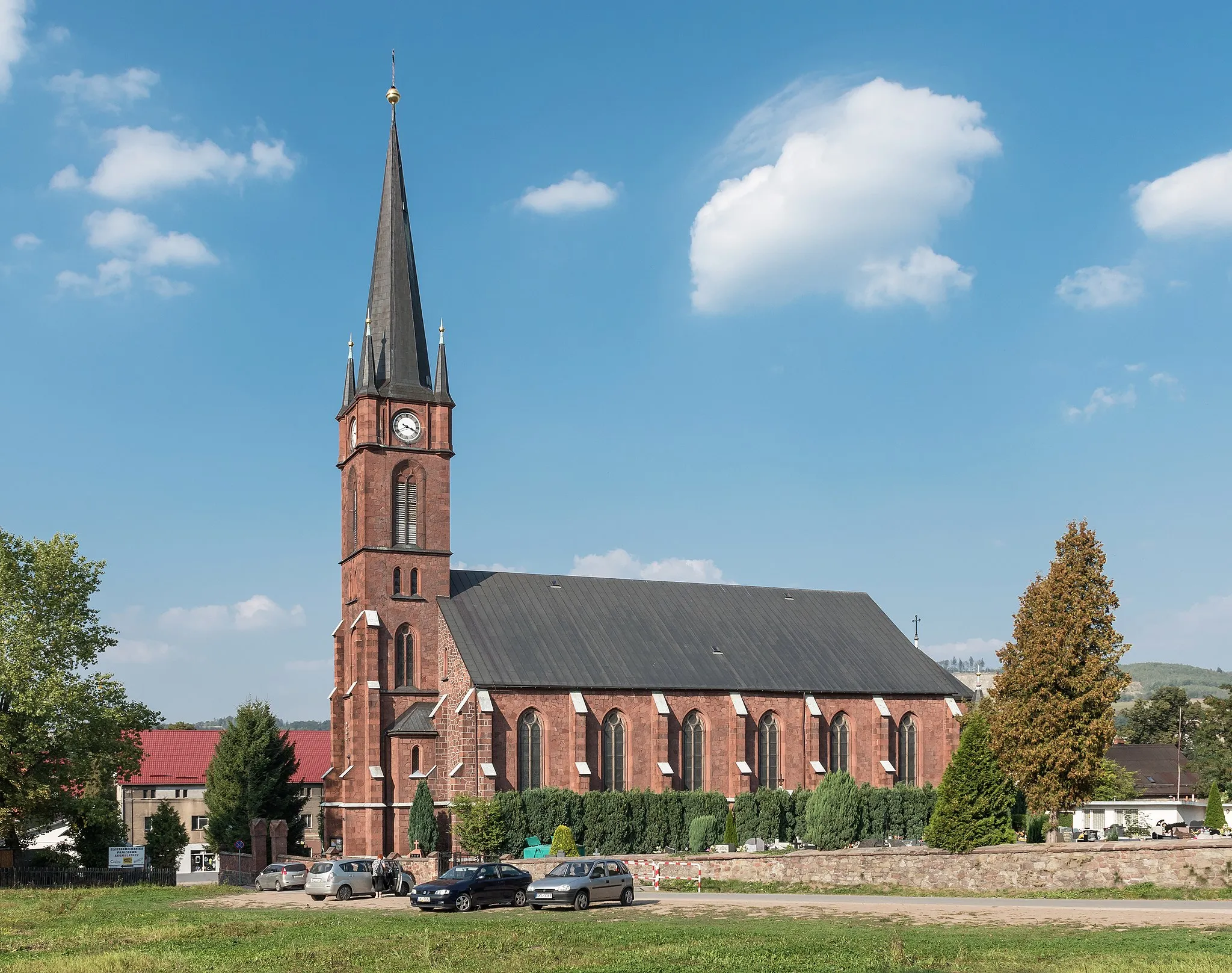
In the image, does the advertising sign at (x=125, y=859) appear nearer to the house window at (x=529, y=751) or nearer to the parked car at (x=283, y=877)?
the parked car at (x=283, y=877)

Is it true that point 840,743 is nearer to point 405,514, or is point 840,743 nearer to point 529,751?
point 529,751

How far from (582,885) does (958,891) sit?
10.5 meters

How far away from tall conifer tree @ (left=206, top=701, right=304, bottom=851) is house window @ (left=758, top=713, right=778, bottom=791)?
25567 mm

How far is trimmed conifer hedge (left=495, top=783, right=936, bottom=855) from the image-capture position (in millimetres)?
57875

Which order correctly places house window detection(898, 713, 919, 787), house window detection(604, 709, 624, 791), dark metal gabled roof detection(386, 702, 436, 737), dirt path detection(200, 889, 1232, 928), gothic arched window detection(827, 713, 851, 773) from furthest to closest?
house window detection(898, 713, 919, 787) → gothic arched window detection(827, 713, 851, 773) → house window detection(604, 709, 624, 791) → dark metal gabled roof detection(386, 702, 436, 737) → dirt path detection(200, 889, 1232, 928)

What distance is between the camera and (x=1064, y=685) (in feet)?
162

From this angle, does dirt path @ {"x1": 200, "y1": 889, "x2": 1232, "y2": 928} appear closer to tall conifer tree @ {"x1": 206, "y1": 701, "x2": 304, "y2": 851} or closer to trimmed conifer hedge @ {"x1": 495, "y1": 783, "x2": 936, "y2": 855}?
trimmed conifer hedge @ {"x1": 495, "y1": 783, "x2": 936, "y2": 855}

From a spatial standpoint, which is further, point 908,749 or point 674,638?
point 908,749

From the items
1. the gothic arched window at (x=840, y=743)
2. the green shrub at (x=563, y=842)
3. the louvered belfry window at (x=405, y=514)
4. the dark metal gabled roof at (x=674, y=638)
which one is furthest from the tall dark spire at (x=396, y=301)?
the gothic arched window at (x=840, y=743)

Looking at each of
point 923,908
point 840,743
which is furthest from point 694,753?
point 923,908

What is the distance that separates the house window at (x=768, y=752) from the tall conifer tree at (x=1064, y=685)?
1779 cm

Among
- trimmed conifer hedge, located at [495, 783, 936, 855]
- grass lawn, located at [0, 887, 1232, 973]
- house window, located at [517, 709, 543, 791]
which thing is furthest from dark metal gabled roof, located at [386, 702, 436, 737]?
grass lawn, located at [0, 887, 1232, 973]

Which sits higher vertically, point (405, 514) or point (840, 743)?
point (405, 514)

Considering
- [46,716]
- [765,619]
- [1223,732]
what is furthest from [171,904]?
[1223,732]
